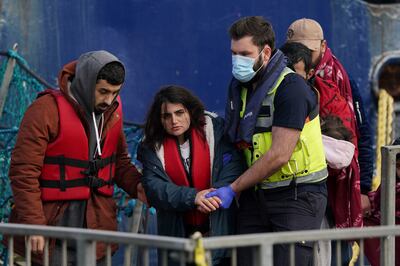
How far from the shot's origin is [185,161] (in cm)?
550

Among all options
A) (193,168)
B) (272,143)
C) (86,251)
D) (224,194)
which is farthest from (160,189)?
(86,251)

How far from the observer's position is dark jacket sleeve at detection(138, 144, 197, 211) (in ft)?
17.5

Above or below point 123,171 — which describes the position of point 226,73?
above

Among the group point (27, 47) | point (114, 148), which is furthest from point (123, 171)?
point (27, 47)

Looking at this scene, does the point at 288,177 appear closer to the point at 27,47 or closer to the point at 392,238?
the point at 392,238

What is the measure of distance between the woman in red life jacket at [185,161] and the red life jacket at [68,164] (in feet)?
0.91

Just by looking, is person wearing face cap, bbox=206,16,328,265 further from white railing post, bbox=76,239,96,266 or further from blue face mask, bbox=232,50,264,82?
white railing post, bbox=76,239,96,266

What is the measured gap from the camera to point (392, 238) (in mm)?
5180

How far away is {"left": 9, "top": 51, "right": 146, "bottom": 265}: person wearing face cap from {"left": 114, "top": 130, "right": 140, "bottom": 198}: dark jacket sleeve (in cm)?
17

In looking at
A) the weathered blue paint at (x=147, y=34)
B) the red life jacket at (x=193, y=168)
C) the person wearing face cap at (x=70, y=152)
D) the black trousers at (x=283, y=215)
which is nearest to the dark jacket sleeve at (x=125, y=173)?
the person wearing face cap at (x=70, y=152)

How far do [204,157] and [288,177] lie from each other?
41 centimetres

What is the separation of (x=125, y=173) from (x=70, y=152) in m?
0.43

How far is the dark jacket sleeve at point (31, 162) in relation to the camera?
17.4 feet

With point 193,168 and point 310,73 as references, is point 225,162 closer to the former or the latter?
point 193,168
